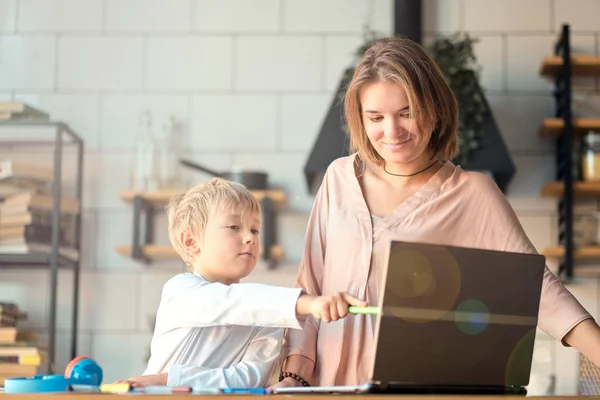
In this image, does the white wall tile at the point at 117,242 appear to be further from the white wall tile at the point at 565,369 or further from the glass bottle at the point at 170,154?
the white wall tile at the point at 565,369

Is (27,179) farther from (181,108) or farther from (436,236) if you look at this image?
(436,236)

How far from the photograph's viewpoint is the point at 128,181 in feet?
13.2

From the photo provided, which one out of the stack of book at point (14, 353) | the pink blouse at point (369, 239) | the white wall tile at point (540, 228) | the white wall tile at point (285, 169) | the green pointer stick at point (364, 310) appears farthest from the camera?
the white wall tile at point (285, 169)

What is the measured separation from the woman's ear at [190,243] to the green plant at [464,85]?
2073 millimetres

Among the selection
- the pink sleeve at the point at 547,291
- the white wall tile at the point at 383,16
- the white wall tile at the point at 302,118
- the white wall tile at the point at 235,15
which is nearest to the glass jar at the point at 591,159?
the white wall tile at the point at 383,16

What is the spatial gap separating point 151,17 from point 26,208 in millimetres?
994

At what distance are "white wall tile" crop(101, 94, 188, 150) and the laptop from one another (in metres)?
2.96

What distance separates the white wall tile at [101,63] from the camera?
406cm

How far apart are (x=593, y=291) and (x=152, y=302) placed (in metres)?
1.78

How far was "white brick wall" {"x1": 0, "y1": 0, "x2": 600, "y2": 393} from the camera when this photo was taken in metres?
3.94

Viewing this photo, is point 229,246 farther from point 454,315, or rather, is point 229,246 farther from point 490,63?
point 490,63

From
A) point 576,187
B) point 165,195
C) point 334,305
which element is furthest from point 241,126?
A: point 334,305

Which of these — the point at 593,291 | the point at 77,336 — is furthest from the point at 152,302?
the point at 593,291

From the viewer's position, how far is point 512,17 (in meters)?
4.01
